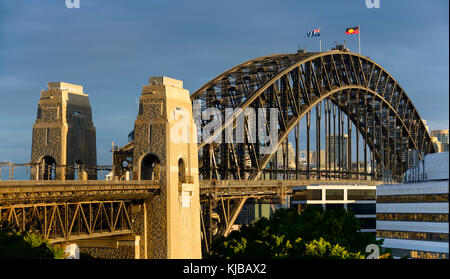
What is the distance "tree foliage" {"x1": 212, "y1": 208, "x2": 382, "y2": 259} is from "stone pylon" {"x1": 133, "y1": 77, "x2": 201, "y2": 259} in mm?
7768

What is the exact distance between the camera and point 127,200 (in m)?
86.4

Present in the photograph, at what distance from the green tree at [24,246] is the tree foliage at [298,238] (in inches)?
1010

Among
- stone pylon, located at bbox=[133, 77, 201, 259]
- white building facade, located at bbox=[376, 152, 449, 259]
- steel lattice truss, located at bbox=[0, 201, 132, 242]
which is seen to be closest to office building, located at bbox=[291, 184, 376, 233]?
white building facade, located at bbox=[376, 152, 449, 259]

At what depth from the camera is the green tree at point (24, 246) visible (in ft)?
178

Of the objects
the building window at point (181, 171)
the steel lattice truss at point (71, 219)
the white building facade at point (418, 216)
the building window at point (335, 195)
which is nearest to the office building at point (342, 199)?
the building window at point (335, 195)

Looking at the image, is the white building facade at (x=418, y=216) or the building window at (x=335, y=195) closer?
the white building facade at (x=418, y=216)

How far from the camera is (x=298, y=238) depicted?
3479 inches

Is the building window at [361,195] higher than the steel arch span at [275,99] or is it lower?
lower

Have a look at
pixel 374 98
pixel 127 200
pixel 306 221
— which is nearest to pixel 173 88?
pixel 127 200

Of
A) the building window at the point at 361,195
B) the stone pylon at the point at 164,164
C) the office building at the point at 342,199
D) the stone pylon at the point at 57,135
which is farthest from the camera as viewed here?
the building window at the point at 361,195

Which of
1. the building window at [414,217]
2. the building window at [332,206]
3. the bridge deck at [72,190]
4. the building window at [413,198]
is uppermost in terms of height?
the bridge deck at [72,190]

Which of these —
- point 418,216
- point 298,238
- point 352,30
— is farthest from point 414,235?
point 352,30

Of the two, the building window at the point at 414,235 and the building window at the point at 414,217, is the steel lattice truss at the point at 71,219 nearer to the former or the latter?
the building window at the point at 414,235
